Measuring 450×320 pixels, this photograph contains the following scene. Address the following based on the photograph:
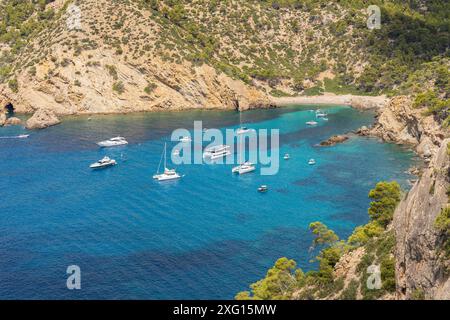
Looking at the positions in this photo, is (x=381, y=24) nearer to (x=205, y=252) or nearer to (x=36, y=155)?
(x=36, y=155)

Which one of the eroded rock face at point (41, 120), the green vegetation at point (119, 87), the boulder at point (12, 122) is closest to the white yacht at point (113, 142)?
the eroded rock face at point (41, 120)

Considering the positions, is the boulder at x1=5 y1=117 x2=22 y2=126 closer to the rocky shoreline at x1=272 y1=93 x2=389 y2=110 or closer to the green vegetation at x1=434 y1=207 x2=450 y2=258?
the rocky shoreline at x1=272 y1=93 x2=389 y2=110

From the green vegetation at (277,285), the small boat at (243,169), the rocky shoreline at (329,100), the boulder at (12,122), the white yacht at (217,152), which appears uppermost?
the rocky shoreline at (329,100)

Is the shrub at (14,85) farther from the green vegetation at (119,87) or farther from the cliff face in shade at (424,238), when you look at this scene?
the cliff face in shade at (424,238)

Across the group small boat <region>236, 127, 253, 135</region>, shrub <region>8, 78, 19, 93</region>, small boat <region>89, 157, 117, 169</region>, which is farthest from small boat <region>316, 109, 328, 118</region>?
shrub <region>8, 78, 19, 93</region>

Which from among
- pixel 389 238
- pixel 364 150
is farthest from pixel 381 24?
pixel 389 238
